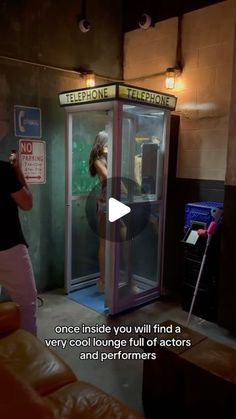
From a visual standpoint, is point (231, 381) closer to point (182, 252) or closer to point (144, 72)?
point (182, 252)

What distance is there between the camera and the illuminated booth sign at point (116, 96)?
2936mm

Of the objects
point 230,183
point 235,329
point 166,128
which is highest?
point 166,128

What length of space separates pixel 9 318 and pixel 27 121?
2.07 metres

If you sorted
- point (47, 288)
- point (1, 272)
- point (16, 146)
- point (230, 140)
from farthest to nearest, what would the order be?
1. point (47, 288)
2. point (16, 146)
3. point (230, 140)
4. point (1, 272)

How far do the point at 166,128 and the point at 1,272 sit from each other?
83.4 inches

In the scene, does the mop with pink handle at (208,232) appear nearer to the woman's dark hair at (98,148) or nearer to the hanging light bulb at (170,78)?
the woman's dark hair at (98,148)

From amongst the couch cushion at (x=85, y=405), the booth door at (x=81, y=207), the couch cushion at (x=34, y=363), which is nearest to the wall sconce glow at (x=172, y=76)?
the booth door at (x=81, y=207)

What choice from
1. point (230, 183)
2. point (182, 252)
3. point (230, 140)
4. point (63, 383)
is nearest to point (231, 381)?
point (63, 383)

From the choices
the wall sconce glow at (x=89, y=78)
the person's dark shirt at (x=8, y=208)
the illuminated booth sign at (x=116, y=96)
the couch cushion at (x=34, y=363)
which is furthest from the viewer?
the wall sconce glow at (x=89, y=78)

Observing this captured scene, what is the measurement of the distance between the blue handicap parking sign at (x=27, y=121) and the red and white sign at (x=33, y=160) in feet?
0.25

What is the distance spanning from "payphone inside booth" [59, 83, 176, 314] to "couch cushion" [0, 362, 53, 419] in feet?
6.82

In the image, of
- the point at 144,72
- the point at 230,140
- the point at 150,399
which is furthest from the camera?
the point at 144,72

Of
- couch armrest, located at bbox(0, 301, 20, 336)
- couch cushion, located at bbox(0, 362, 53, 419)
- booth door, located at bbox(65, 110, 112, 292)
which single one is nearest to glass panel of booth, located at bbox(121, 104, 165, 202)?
booth door, located at bbox(65, 110, 112, 292)

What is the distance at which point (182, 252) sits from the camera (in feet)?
12.7
